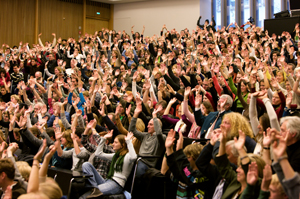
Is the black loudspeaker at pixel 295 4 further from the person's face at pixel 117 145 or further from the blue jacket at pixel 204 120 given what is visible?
the person's face at pixel 117 145

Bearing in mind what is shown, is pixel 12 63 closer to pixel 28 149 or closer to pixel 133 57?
pixel 133 57

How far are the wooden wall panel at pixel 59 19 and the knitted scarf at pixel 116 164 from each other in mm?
10983

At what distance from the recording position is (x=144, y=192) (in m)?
2.95

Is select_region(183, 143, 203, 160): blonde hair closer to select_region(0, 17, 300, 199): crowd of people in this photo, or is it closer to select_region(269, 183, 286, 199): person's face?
select_region(0, 17, 300, 199): crowd of people

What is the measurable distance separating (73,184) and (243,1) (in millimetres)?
11862

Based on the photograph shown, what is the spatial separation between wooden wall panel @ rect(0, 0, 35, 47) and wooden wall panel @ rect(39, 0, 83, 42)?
415 millimetres

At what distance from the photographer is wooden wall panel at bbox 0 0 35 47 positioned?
12.2m

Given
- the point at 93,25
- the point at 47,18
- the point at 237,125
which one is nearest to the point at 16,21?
the point at 47,18

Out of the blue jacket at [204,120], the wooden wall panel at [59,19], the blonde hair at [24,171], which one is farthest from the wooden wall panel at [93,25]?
the blonde hair at [24,171]

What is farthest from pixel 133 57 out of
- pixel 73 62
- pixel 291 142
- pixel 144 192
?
pixel 291 142

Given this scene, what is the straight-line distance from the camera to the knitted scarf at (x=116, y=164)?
302cm

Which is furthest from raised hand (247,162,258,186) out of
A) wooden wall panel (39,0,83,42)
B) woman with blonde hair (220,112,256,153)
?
wooden wall panel (39,0,83,42)

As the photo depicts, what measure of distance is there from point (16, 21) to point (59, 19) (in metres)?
1.66

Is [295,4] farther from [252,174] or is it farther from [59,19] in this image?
[252,174]
